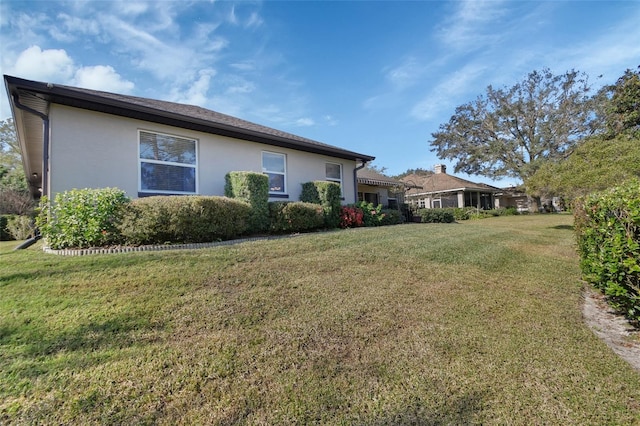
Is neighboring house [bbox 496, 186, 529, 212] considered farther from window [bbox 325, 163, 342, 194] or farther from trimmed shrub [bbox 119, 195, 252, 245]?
trimmed shrub [bbox 119, 195, 252, 245]

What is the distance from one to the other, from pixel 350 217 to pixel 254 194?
429 centimetres

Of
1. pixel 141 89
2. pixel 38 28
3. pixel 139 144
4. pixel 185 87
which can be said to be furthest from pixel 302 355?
pixel 141 89

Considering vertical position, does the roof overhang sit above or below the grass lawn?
above

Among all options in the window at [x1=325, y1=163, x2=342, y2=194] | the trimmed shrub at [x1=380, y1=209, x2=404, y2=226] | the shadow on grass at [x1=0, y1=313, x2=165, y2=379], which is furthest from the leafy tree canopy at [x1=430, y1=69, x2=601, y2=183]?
the shadow on grass at [x1=0, y1=313, x2=165, y2=379]

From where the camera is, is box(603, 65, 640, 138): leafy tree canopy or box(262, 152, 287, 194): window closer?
box(262, 152, 287, 194): window

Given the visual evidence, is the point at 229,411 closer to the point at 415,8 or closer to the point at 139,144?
the point at 139,144

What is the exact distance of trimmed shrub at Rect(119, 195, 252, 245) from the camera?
227 inches

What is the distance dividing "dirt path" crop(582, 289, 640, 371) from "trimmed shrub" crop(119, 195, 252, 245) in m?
6.41

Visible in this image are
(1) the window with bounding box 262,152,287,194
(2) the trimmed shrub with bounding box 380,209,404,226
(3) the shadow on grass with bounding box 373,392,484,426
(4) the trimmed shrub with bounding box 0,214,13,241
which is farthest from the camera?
(2) the trimmed shrub with bounding box 380,209,404,226

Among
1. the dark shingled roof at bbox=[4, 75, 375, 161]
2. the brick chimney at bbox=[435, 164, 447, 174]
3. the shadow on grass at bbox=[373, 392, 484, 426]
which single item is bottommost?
the shadow on grass at bbox=[373, 392, 484, 426]

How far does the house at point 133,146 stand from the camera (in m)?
6.53

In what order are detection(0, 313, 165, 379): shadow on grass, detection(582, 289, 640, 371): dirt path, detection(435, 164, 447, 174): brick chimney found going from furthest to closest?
detection(435, 164, 447, 174): brick chimney < detection(582, 289, 640, 371): dirt path < detection(0, 313, 165, 379): shadow on grass

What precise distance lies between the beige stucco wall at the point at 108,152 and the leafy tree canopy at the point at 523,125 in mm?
29686

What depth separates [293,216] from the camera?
8.58m
